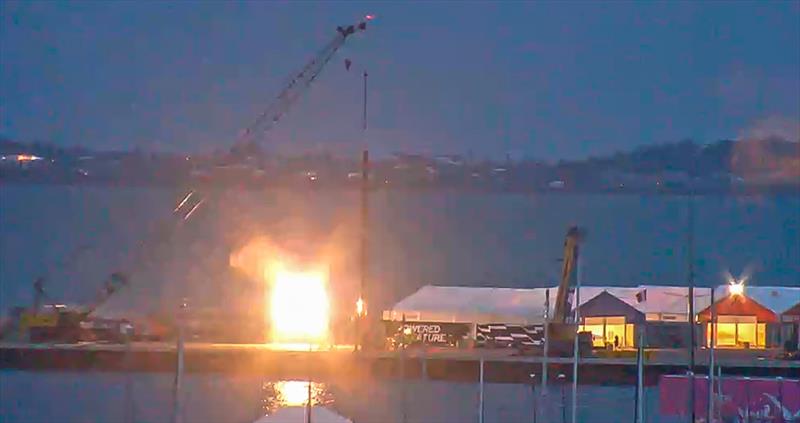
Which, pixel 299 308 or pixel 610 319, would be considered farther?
pixel 299 308

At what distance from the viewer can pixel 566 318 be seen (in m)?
17.1

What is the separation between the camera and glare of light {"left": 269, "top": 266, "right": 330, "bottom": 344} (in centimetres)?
2059

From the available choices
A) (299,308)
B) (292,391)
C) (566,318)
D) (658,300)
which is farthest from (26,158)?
(292,391)

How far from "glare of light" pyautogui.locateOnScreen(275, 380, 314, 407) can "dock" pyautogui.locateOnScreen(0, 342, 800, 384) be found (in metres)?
0.31

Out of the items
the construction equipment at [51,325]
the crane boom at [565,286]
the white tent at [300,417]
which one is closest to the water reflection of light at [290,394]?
the crane boom at [565,286]

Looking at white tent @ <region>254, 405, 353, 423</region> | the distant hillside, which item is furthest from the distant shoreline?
white tent @ <region>254, 405, 353, 423</region>

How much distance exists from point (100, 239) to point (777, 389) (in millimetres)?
23122

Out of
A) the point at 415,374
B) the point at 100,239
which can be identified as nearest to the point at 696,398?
the point at 415,374

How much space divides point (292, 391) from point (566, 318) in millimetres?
4675

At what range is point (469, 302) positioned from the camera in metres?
18.7

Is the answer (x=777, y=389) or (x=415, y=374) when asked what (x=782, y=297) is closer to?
(x=415, y=374)

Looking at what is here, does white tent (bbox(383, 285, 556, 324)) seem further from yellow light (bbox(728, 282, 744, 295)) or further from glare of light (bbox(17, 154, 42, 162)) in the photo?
glare of light (bbox(17, 154, 42, 162))

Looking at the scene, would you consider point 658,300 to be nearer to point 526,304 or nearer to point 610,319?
point 610,319

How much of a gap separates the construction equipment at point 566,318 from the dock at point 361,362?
0.29 m
